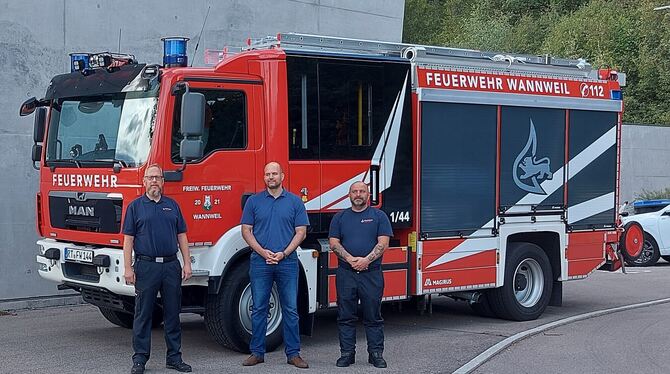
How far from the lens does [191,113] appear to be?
9.53 metres

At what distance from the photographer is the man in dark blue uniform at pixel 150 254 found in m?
9.14

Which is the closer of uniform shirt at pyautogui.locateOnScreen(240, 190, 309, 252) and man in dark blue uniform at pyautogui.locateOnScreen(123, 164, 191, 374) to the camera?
man in dark blue uniform at pyautogui.locateOnScreen(123, 164, 191, 374)

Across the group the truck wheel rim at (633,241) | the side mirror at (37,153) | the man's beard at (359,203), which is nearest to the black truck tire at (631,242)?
the truck wheel rim at (633,241)

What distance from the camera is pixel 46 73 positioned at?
14.1 metres

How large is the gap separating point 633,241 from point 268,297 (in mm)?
6866

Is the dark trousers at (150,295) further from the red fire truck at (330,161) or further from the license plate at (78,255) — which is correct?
the license plate at (78,255)

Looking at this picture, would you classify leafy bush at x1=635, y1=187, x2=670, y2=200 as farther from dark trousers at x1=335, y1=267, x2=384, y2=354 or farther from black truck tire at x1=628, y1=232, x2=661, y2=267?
dark trousers at x1=335, y1=267, x2=384, y2=354

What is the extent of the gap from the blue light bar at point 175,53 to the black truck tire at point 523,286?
196 inches

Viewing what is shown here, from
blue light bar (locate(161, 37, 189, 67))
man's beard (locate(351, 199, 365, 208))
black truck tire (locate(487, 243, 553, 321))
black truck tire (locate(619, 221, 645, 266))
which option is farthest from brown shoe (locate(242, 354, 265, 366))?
black truck tire (locate(619, 221, 645, 266))

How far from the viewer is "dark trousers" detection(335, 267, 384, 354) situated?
31.6 ft

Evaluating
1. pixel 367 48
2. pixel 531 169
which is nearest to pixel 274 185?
pixel 367 48

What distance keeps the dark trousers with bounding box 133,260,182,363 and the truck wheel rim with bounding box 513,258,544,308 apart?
17.7 ft

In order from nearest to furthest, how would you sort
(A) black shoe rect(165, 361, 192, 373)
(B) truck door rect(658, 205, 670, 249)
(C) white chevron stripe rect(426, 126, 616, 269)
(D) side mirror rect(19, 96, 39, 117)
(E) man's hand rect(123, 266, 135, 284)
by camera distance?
1. (E) man's hand rect(123, 266, 135, 284)
2. (A) black shoe rect(165, 361, 192, 373)
3. (D) side mirror rect(19, 96, 39, 117)
4. (C) white chevron stripe rect(426, 126, 616, 269)
5. (B) truck door rect(658, 205, 670, 249)

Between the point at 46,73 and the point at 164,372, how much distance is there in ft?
20.7
